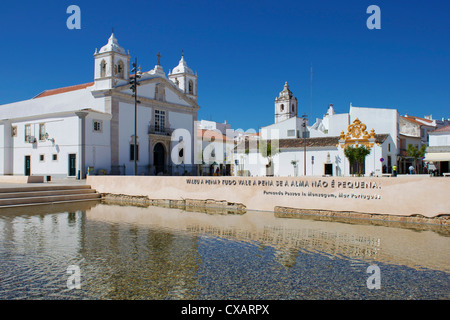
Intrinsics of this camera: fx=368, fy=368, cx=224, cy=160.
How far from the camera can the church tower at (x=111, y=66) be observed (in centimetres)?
2919

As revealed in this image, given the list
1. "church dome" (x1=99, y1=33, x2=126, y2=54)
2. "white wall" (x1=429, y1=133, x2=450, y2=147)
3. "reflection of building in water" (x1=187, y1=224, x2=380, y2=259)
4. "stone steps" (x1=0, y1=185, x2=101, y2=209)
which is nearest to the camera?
"reflection of building in water" (x1=187, y1=224, x2=380, y2=259)

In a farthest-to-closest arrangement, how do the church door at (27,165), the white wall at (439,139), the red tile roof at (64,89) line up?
1. the red tile roof at (64,89)
2. the white wall at (439,139)
3. the church door at (27,165)

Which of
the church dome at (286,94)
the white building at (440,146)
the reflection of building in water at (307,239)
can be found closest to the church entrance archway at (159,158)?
the white building at (440,146)

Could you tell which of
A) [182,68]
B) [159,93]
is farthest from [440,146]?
[182,68]

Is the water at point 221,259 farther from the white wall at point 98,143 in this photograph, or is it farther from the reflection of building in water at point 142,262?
the white wall at point 98,143

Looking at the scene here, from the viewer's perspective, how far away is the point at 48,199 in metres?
14.9

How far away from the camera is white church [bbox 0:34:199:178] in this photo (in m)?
27.2

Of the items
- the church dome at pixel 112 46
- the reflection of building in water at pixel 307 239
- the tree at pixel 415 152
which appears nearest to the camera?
the reflection of building in water at pixel 307 239

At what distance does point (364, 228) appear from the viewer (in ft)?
29.1

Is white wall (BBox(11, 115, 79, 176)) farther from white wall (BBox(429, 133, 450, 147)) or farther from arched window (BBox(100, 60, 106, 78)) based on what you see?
white wall (BBox(429, 133, 450, 147))

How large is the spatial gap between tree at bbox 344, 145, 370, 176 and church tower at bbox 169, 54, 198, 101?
54.7 ft

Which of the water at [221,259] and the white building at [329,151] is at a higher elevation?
the white building at [329,151]

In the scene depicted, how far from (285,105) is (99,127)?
43.4m

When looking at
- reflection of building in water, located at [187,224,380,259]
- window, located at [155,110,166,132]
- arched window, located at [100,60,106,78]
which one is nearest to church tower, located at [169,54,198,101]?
window, located at [155,110,166,132]
